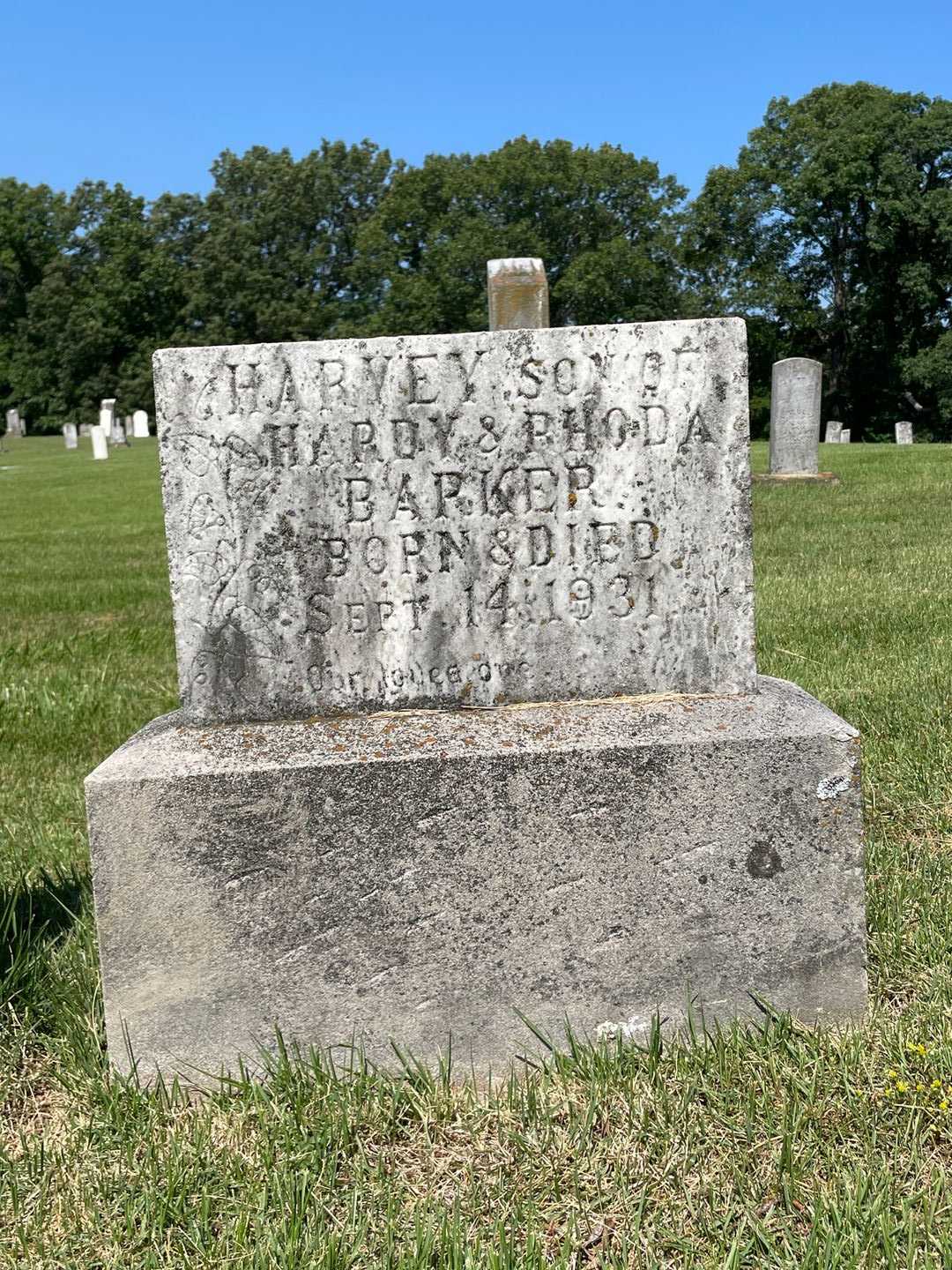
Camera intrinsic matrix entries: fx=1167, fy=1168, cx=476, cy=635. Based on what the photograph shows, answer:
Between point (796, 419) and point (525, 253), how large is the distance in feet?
125

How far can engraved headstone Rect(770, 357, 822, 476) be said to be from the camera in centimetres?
1583

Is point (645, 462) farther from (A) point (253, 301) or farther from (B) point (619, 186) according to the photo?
(A) point (253, 301)

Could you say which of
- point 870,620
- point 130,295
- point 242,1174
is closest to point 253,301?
point 130,295

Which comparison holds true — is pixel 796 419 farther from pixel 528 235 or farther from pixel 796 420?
pixel 528 235

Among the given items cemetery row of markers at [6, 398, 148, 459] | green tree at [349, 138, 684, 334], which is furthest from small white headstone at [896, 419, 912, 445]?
cemetery row of markers at [6, 398, 148, 459]

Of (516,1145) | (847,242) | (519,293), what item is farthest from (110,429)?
(516,1145)

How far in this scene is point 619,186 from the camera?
51.6m

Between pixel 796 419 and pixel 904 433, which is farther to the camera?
pixel 904 433

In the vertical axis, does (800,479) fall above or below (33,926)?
above

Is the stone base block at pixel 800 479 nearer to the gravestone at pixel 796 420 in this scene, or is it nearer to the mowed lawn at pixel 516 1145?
the gravestone at pixel 796 420

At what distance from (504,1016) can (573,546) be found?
103 cm

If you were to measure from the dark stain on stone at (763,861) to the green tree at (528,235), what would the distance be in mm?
46856

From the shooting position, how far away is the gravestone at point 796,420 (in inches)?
623

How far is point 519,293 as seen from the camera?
379 inches
